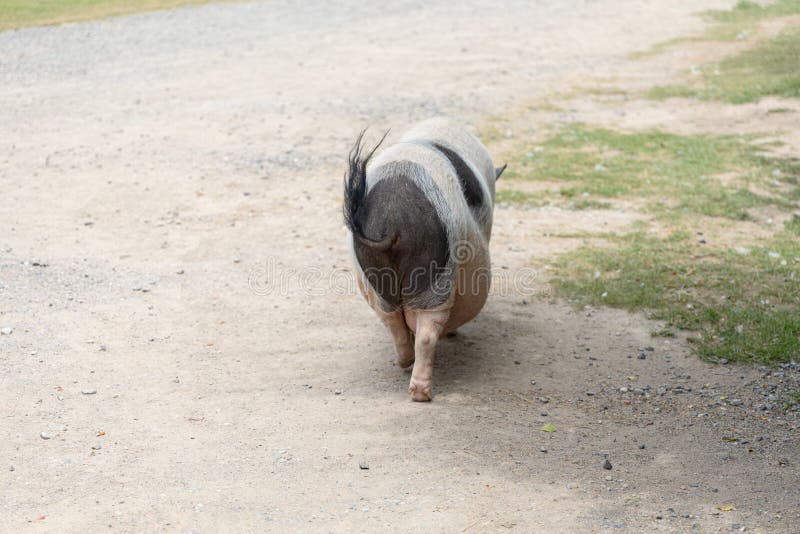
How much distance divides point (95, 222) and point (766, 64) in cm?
1029

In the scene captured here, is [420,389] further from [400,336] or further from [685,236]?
[685,236]

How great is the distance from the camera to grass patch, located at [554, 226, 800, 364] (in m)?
5.94

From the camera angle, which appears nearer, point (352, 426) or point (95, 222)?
point (352, 426)

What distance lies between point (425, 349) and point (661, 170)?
519 centimetres

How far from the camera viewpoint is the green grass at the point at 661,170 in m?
8.59

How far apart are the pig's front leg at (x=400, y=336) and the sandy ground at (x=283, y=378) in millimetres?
153

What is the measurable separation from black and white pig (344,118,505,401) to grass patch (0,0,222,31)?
12.5m

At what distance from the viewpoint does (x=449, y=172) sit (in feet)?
17.0

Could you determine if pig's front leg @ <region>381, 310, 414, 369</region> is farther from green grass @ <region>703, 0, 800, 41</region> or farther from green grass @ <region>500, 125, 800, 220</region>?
green grass @ <region>703, 0, 800, 41</region>

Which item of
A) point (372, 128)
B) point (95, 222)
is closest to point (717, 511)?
point (95, 222)

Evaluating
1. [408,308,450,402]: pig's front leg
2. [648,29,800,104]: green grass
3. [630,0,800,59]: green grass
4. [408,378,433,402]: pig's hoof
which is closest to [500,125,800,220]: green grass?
[648,29,800,104]: green grass

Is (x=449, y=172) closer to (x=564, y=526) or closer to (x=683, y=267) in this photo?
(x=564, y=526)

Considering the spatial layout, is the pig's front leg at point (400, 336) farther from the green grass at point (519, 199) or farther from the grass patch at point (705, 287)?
the green grass at point (519, 199)

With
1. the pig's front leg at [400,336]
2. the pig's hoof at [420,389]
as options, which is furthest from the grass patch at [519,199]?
the pig's hoof at [420,389]
